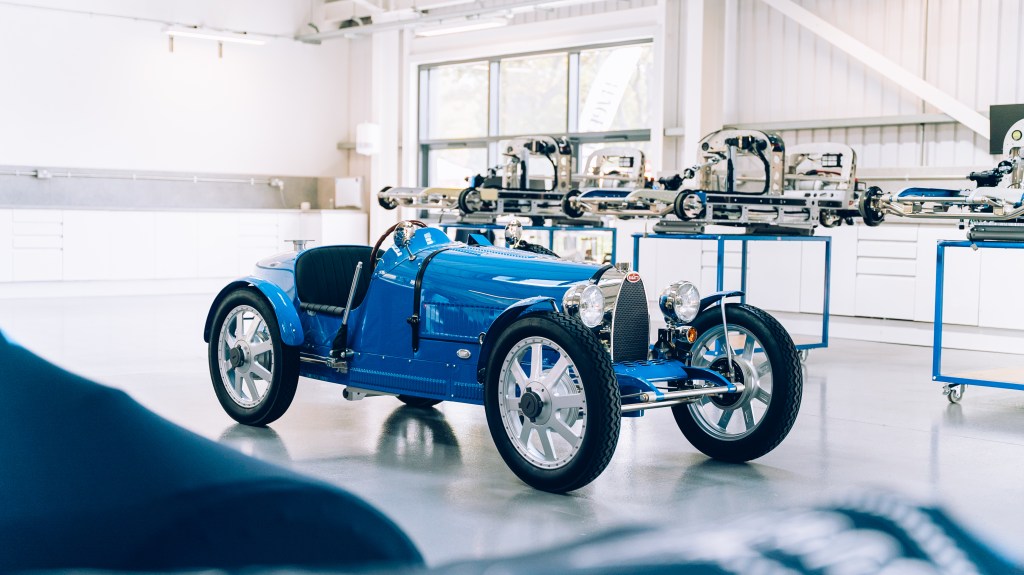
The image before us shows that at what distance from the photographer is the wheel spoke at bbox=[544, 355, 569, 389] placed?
3615 mm

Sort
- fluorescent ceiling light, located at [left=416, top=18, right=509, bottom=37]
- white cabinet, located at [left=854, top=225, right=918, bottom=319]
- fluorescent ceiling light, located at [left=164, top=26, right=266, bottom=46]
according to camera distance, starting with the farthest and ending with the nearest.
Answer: fluorescent ceiling light, located at [left=164, top=26, right=266, bottom=46]
fluorescent ceiling light, located at [left=416, top=18, right=509, bottom=37]
white cabinet, located at [left=854, top=225, right=918, bottom=319]

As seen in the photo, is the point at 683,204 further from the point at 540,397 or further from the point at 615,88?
the point at 615,88

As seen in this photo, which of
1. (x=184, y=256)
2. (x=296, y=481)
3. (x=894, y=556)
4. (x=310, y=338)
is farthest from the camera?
(x=184, y=256)

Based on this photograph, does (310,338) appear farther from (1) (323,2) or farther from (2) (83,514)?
(1) (323,2)

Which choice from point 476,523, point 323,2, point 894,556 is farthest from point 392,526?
point 323,2

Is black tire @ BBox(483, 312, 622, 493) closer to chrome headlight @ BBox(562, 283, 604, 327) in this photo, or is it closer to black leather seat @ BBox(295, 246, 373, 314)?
chrome headlight @ BBox(562, 283, 604, 327)

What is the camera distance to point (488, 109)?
1366 cm

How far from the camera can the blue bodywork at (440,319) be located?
396cm

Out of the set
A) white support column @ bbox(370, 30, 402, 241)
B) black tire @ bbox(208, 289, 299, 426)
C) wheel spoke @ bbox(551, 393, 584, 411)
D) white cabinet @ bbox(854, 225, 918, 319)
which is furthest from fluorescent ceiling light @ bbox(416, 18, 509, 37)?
wheel spoke @ bbox(551, 393, 584, 411)

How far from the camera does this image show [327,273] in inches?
199

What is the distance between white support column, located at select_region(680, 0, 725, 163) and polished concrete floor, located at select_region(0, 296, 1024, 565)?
4.20 meters

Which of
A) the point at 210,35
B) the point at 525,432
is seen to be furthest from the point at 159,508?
the point at 210,35

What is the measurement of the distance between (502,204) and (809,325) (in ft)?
9.69

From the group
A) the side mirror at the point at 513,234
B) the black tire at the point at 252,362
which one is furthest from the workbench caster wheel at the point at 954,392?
the black tire at the point at 252,362
